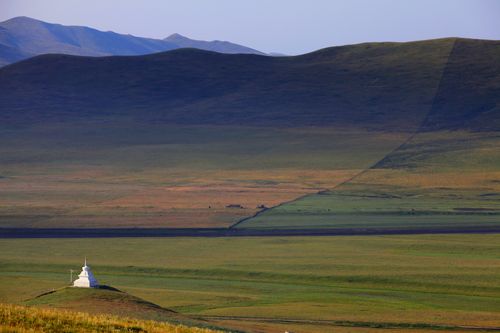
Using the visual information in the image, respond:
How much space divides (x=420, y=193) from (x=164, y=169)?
2864 cm

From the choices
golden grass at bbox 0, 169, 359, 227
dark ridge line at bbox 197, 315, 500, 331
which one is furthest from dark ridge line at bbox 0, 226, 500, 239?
dark ridge line at bbox 197, 315, 500, 331

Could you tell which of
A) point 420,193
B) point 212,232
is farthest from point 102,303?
point 420,193

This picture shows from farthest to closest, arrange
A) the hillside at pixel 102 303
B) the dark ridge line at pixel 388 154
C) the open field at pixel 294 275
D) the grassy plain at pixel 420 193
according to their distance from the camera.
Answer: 1. the dark ridge line at pixel 388 154
2. the grassy plain at pixel 420 193
3. the open field at pixel 294 275
4. the hillside at pixel 102 303

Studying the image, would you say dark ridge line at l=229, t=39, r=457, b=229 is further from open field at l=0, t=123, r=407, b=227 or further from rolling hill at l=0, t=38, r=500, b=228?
open field at l=0, t=123, r=407, b=227

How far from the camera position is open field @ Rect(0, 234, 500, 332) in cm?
4184

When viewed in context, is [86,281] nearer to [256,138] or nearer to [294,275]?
[294,275]

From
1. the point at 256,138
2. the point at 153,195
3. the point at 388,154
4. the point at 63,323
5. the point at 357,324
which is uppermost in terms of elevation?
the point at 256,138

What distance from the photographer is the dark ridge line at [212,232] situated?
68.6m

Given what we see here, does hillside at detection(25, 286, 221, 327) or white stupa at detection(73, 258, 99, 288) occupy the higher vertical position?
white stupa at detection(73, 258, 99, 288)

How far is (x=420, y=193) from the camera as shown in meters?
97.9

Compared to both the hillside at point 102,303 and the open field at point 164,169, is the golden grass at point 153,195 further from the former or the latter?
the hillside at point 102,303

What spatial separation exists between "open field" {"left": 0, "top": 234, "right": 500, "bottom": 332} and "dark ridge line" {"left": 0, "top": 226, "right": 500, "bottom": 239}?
216cm

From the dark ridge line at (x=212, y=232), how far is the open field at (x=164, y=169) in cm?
247

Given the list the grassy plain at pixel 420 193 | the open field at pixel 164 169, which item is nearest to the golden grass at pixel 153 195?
the open field at pixel 164 169
